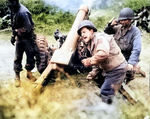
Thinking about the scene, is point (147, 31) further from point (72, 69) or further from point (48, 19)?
point (72, 69)

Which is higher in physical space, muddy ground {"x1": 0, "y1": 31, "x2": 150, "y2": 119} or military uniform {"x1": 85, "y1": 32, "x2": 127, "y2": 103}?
military uniform {"x1": 85, "y1": 32, "x2": 127, "y2": 103}

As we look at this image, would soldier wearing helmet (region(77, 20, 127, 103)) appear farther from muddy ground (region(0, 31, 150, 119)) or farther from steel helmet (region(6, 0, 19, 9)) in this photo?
steel helmet (region(6, 0, 19, 9))

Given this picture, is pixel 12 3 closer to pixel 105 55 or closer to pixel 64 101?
pixel 105 55

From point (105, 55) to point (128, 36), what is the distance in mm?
1328

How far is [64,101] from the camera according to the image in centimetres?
379

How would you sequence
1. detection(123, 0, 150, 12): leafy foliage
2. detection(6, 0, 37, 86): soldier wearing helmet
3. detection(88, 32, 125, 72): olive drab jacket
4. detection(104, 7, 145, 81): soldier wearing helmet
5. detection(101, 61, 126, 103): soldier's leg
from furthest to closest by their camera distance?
detection(123, 0, 150, 12): leafy foliage → detection(104, 7, 145, 81): soldier wearing helmet → detection(6, 0, 37, 86): soldier wearing helmet → detection(101, 61, 126, 103): soldier's leg → detection(88, 32, 125, 72): olive drab jacket

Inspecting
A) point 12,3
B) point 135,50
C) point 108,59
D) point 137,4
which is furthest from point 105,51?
point 137,4

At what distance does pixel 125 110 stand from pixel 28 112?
2.12 meters

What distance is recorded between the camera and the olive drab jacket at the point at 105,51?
9.05 feet

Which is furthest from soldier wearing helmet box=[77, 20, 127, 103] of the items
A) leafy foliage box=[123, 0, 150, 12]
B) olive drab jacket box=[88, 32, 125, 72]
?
leafy foliage box=[123, 0, 150, 12]

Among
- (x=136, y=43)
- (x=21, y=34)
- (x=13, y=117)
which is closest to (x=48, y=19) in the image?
(x=21, y=34)

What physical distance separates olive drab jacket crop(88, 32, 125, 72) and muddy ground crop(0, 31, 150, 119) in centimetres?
104

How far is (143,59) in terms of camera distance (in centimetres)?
618

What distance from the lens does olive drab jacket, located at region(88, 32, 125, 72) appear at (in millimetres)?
2760
